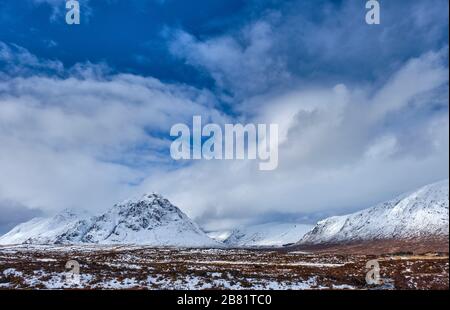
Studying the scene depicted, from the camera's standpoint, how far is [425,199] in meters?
200

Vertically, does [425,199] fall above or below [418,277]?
above

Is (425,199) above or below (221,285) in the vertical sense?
above

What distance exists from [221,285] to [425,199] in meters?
201
